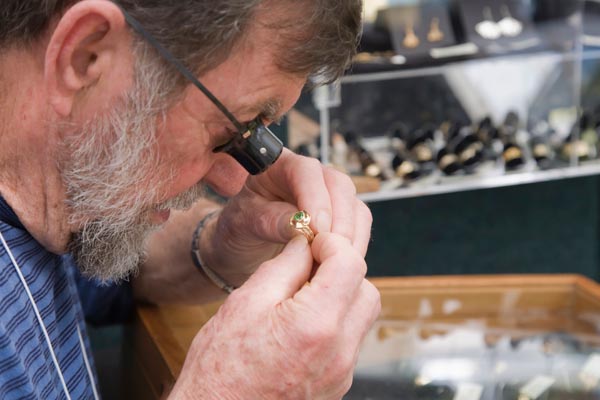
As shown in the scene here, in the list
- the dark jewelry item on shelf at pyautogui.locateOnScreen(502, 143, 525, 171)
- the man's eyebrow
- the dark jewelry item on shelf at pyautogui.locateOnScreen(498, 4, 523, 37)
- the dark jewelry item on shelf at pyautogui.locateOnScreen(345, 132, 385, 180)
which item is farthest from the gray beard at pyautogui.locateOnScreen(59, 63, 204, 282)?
the dark jewelry item on shelf at pyautogui.locateOnScreen(498, 4, 523, 37)

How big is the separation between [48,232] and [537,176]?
2.26 meters

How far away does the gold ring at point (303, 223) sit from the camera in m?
0.98

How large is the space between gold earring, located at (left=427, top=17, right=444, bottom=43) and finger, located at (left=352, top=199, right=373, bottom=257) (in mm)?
1941

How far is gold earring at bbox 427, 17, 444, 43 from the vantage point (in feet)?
9.47

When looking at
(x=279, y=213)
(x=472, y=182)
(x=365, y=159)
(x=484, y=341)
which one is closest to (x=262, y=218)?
(x=279, y=213)

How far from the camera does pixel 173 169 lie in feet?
3.26

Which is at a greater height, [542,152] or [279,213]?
[279,213]

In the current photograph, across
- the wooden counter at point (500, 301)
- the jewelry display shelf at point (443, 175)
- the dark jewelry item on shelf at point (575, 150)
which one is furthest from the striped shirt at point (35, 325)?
the dark jewelry item on shelf at point (575, 150)

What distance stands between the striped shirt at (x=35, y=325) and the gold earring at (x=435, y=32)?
6.55 feet

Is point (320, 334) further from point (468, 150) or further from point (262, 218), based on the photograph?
point (468, 150)

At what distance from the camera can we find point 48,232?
103cm

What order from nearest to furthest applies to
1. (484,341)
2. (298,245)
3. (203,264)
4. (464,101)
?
1. (298,245)
2. (203,264)
3. (484,341)
4. (464,101)

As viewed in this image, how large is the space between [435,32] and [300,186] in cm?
196

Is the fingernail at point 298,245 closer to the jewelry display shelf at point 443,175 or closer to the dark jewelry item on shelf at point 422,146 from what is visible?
the jewelry display shelf at point 443,175
